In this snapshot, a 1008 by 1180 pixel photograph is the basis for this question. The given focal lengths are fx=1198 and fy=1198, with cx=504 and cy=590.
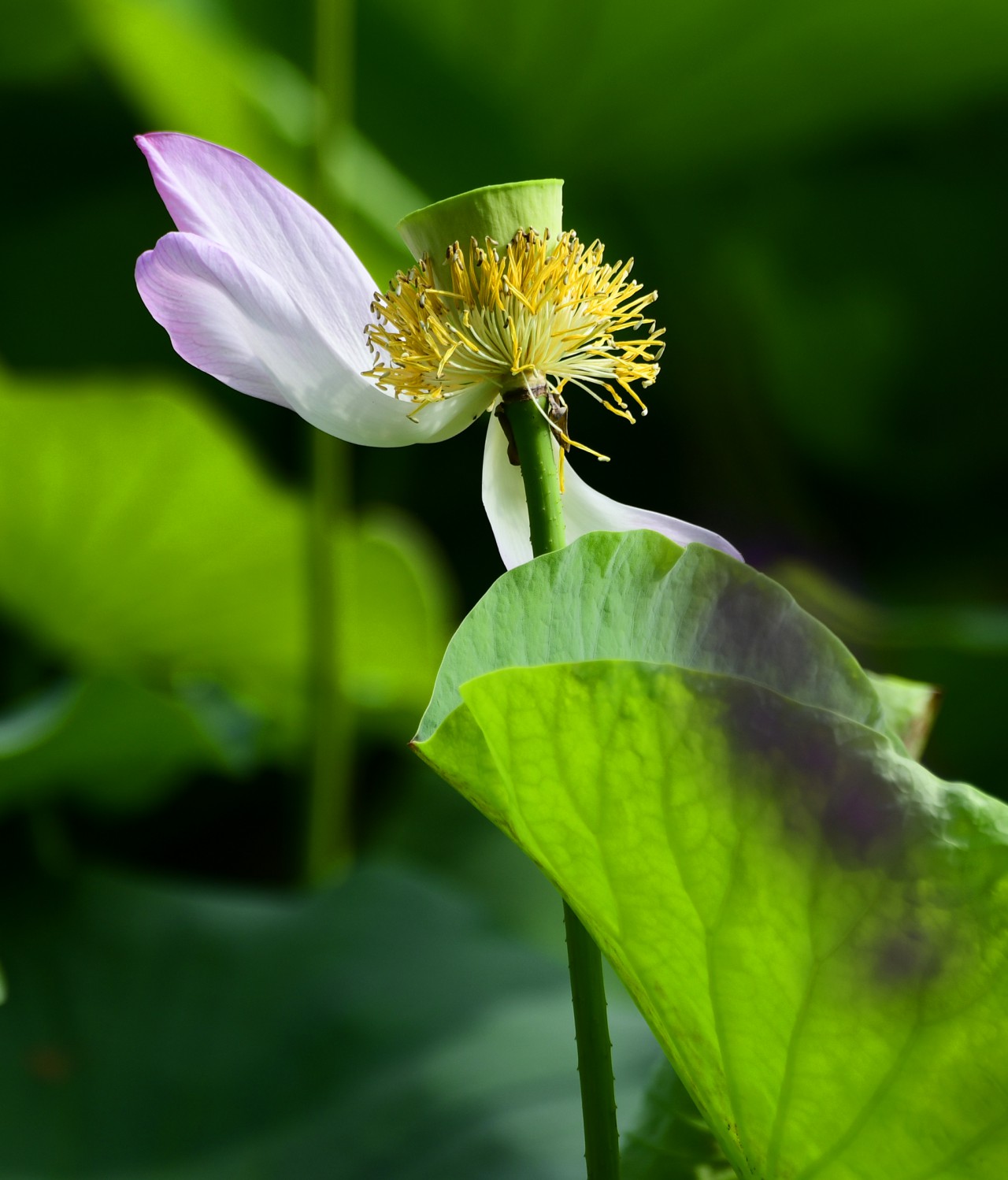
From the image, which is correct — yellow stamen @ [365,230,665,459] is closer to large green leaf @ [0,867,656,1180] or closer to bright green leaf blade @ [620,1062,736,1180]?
bright green leaf blade @ [620,1062,736,1180]

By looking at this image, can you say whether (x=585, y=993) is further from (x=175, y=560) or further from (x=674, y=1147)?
(x=175, y=560)

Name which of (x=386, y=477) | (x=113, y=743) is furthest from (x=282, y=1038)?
(x=386, y=477)

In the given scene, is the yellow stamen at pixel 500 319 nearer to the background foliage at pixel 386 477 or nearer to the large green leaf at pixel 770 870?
the large green leaf at pixel 770 870

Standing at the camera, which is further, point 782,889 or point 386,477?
point 386,477

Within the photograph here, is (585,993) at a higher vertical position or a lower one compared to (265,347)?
lower


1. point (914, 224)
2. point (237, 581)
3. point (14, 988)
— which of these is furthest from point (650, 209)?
point (14, 988)

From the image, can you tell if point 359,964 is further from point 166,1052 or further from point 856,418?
point 856,418

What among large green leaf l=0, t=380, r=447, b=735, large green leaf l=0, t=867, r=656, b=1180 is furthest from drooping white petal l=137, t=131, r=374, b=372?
large green leaf l=0, t=380, r=447, b=735
